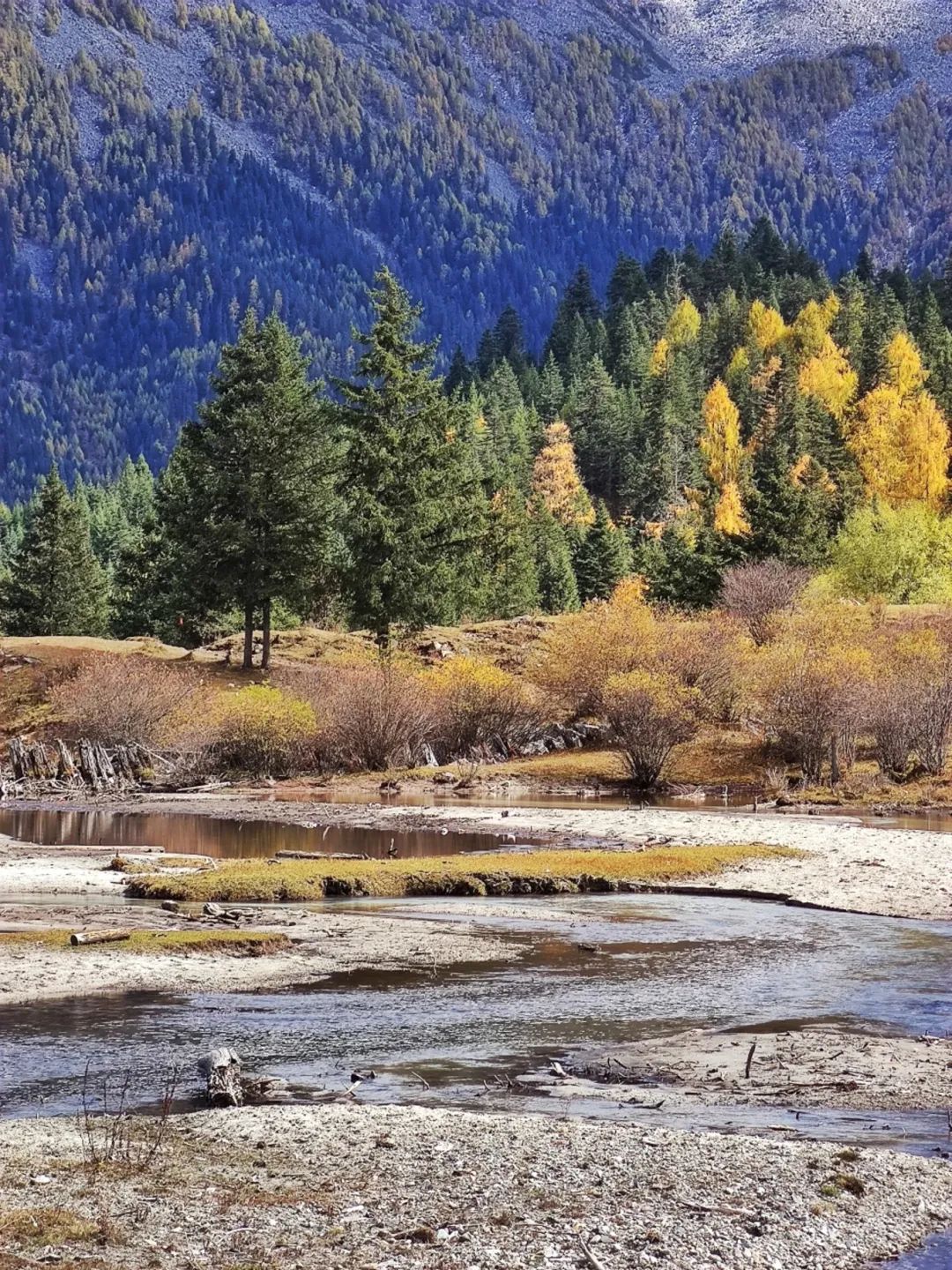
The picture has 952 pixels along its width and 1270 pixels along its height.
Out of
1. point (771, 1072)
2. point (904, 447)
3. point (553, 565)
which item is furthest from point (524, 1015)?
point (904, 447)

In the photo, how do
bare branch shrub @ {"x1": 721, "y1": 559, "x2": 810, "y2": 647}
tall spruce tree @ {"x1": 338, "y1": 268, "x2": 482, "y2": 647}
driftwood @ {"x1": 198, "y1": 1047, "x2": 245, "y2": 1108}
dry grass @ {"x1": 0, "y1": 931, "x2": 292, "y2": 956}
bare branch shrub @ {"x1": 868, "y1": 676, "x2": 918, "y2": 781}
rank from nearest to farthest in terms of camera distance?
driftwood @ {"x1": 198, "y1": 1047, "x2": 245, "y2": 1108} < dry grass @ {"x1": 0, "y1": 931, "x2": 292, "y2": 956} < bare branch shrub @ {"x1": 868, "y1": 676, "x2": 918, "y2": 781} < tall spruce tree @ {"x1": 338, "y1": 268, "x2": 482, "y2": 647} < bare branch shrub @ {"x1": 721, "y1": 559, "x2": 810, "y2": 647}

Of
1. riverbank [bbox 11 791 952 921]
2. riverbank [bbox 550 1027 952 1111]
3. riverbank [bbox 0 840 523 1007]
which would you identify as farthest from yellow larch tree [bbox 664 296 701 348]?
riverbank [bbox 550 1027 952 1111]

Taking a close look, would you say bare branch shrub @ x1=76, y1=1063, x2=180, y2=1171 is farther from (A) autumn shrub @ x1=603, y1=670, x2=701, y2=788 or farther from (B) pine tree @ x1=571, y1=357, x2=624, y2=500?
(B) pine tree @ x1=571, y1=357, x2=624, y2=500

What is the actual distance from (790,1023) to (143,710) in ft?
135

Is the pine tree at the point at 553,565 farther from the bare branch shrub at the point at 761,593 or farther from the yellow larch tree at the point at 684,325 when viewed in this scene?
the yellow larch tree at the point at 684,325

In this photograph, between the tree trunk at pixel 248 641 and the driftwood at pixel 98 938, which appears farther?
the tree trunk at pixel 248 641

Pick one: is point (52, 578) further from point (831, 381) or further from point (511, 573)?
point (831, 381)

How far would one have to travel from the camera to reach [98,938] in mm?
22703

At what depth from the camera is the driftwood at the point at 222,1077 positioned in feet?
47.8

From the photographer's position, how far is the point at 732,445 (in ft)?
456

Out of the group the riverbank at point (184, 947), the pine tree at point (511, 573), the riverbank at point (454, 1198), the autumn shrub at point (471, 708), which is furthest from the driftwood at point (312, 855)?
the pine tree at point (511, 573)

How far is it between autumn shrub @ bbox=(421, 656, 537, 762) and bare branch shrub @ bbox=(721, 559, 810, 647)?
13.8 meters

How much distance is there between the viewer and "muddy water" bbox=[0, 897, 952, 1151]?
1530 centimetres

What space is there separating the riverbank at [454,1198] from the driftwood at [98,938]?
890 centimetres
